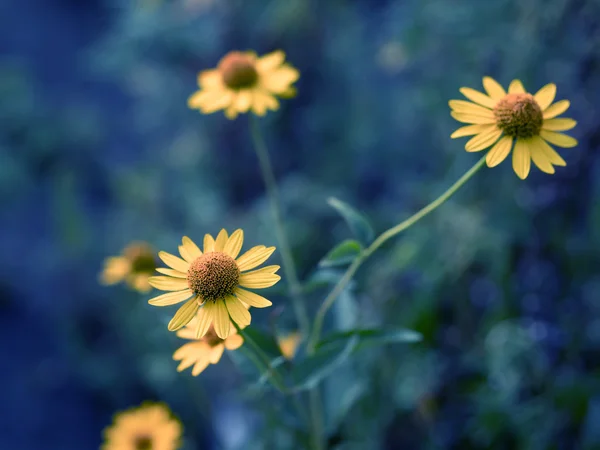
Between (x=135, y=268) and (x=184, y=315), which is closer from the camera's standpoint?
(x=184, y=315)

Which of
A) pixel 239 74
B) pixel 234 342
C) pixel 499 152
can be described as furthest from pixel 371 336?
pixel 239 74

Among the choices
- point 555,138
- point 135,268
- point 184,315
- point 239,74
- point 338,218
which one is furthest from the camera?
point 338,218

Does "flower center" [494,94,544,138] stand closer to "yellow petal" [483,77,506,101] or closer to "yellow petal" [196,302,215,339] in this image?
"yellow petal" [483,77,506,101]

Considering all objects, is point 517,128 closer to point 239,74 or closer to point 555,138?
point 555,138

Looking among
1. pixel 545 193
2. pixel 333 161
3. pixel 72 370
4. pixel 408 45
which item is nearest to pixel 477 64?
pixel 408 45

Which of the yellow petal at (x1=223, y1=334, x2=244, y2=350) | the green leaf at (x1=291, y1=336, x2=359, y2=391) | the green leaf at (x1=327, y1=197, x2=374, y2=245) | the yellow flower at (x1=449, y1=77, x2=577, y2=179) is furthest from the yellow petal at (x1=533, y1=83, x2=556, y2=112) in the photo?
the yellow petal at (x1=223, y1=334, x2=244, y2=350)

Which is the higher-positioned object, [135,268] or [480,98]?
[135,268]

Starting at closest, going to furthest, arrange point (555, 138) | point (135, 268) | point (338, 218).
A: point (555, 138)
point (135, 268)
point (338, 218)

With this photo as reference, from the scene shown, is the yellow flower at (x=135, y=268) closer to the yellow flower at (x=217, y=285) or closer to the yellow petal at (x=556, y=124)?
the yellow flower at (x=217, y=285)
